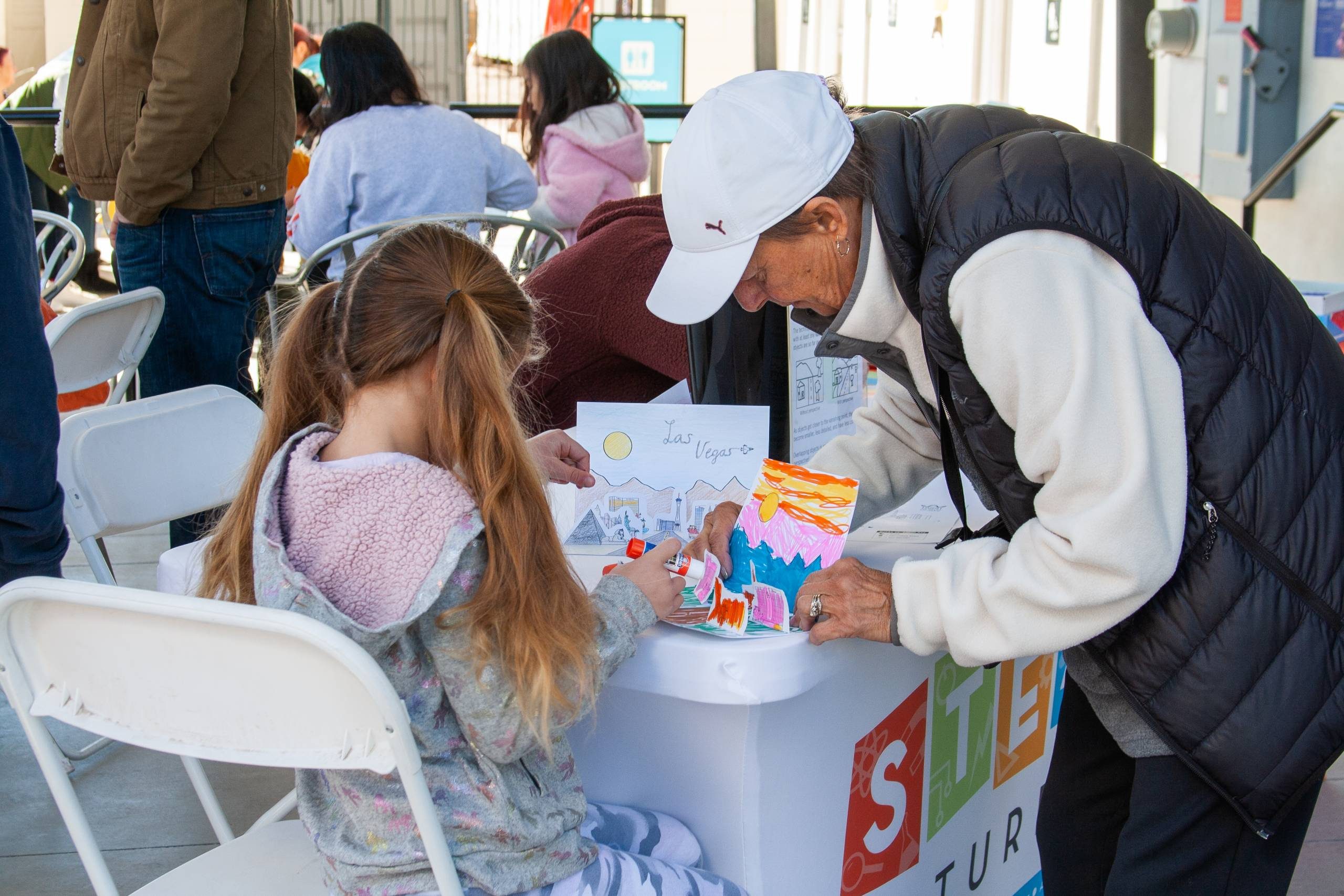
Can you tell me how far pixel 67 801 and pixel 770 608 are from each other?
71cm

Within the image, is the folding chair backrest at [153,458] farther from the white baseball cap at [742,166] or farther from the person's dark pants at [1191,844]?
the person's dark pants at [1191,844]

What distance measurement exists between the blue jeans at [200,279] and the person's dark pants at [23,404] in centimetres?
113

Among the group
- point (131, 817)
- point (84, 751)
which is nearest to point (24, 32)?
point (84, 751)

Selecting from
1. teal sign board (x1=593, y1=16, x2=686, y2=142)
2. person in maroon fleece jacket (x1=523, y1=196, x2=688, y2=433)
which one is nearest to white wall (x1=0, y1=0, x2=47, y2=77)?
teal sign board (x1=593, y1=16, x2=686, y2=142)

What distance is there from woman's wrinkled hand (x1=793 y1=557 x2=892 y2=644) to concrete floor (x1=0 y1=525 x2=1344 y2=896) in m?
1.37

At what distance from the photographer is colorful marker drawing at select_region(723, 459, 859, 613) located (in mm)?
1287

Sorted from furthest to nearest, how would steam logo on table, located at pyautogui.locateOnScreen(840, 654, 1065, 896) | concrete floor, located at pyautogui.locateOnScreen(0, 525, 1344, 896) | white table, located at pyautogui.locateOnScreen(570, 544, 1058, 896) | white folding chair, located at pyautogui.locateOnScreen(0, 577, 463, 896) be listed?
concrete floor, located at pyautogui.locateOnScreen(0, 525, 1344, 896) < steam logo on table, located at pyautogui.locateOnScreen(840, 654, 1065, 896) < white table, located at pyautogui.locateOnScreen(570, 544, 1058, 896) < white folding chair, located at pyautogui.locateOnScreen(0, 577, 463, 896)

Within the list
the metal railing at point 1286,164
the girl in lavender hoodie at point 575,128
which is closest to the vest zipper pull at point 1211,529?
the girl in lavender hoodie at point 575,128

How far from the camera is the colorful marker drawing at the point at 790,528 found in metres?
1.29

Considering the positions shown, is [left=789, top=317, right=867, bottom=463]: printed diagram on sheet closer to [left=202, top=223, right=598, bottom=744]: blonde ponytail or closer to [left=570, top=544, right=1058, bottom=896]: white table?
[left=570, top=544, right=1058, bottom=896]: white table

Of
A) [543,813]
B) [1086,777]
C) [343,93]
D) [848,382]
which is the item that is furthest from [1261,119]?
[543,813]

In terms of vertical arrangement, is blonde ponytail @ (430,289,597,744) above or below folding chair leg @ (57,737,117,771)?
above

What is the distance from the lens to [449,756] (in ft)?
3.76

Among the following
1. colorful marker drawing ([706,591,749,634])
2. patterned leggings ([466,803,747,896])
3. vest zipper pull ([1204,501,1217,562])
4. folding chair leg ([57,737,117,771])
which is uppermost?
vest zipper pull ([1204,501,1217,562])
